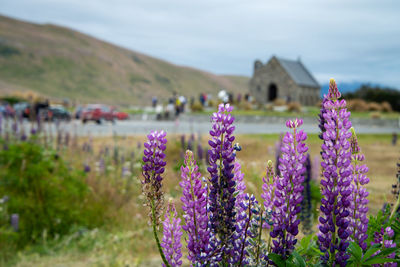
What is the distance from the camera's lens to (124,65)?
13000 centimetres

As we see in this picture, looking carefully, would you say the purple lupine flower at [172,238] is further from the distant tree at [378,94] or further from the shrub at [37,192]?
the distant tree at [378,94]

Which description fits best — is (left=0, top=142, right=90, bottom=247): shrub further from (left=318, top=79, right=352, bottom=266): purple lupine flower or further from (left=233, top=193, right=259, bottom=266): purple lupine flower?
(left=318, top=79, right=352, bottom=266): purple lupine flower

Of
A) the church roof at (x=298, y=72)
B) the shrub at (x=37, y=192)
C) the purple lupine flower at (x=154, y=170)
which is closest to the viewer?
the purple lupine flower at (x=154, y=170)

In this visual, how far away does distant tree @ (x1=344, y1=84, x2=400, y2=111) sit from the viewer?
156 feet

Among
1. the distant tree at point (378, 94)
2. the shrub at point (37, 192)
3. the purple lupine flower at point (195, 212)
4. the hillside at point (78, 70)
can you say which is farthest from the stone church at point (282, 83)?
the purple lupine flower at point (195, 212)

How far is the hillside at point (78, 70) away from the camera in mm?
99438

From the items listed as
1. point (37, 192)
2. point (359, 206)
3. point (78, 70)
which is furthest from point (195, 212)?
point (78, 70)

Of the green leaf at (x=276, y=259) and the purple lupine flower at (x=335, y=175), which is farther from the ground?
the purple lupine flower at (x=335, y=175)

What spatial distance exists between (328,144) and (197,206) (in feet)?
1.58

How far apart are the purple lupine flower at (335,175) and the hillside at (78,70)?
8934 cm

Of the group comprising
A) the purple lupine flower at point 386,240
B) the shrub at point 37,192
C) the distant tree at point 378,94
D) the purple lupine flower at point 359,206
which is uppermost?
the distant tree at point 378,94

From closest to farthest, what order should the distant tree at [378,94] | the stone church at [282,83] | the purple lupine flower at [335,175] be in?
the purple lupine flower at [335,175]
the distant tree at [378,94]
the stone church at [282,83]

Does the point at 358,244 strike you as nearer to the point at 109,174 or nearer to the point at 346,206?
the point at 346,206

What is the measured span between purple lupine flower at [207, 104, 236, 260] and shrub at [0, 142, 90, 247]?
5.41 metres
